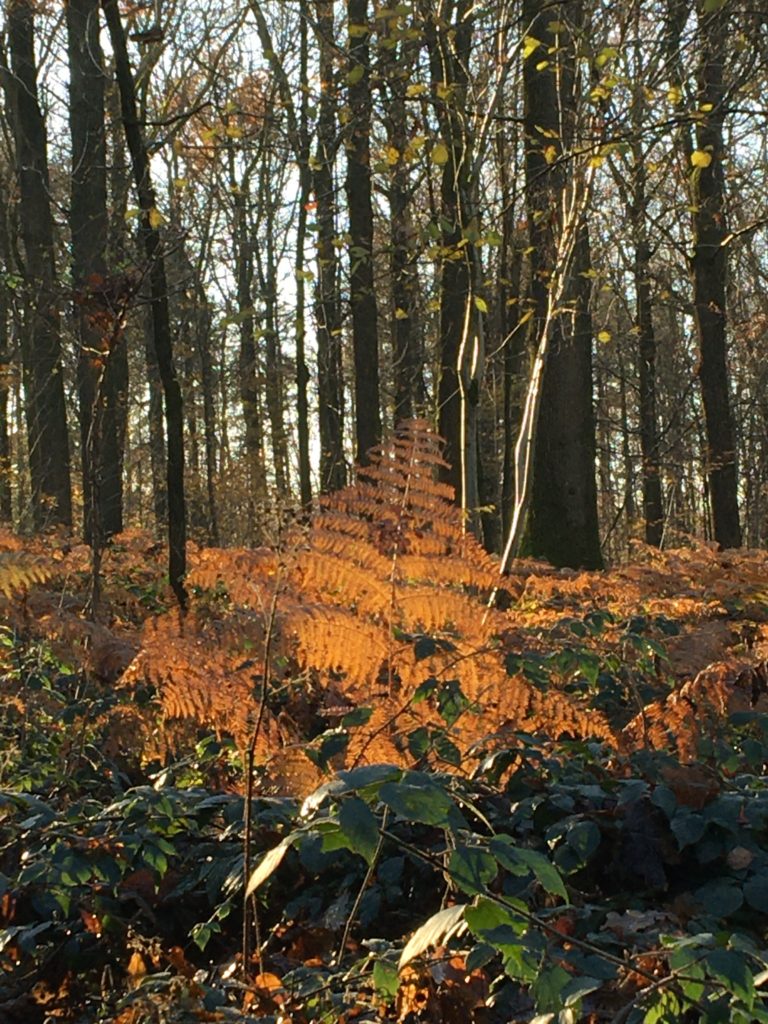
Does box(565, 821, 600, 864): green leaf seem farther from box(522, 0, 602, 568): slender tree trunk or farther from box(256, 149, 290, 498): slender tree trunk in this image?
box(256, 149, 290, 498): slender tree trunk

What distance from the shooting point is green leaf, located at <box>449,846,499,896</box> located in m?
1.44

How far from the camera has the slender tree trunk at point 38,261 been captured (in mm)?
13445

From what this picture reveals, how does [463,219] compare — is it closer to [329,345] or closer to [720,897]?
[720,897]

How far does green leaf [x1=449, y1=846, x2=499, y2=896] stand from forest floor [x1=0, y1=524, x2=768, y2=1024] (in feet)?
0.03

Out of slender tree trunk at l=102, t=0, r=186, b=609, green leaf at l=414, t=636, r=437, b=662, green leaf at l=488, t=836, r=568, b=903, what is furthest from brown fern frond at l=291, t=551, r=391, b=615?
slender tree trunk at l=102, t=0, r=186, b=609

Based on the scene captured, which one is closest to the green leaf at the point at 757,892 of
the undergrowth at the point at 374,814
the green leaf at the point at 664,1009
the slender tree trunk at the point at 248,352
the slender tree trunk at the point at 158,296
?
the undergrowth at the point at 374,814

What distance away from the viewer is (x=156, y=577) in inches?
373

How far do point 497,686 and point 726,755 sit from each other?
764mm

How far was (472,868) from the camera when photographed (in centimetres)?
146

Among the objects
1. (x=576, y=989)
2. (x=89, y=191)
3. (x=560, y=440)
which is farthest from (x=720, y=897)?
(x=89, y=191)

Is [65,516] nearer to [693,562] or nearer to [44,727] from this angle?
[693,562]

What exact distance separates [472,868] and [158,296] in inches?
242

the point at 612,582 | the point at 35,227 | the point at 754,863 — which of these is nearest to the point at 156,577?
the point at 612,582

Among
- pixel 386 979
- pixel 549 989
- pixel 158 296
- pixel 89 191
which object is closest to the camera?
pixel 549 989
